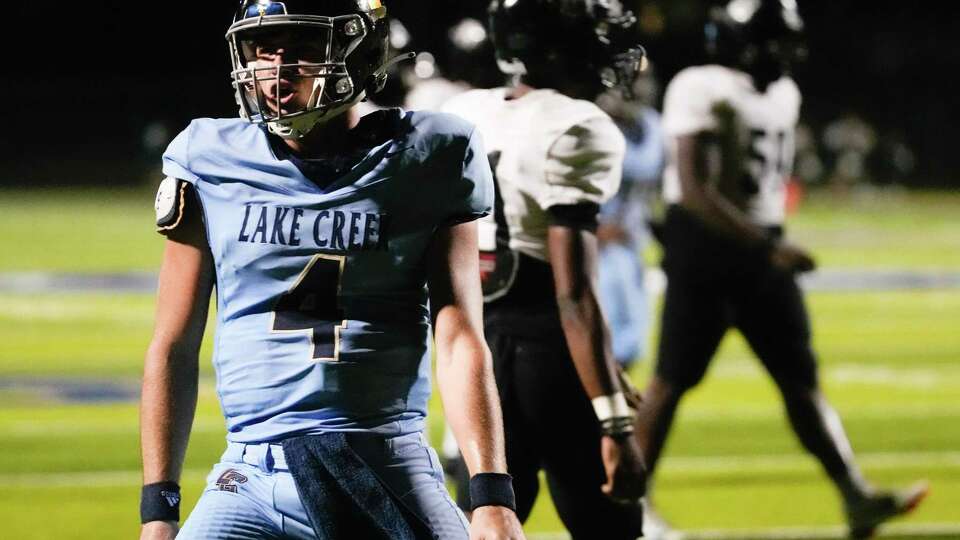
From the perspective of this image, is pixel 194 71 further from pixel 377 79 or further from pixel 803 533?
pixel 377 79

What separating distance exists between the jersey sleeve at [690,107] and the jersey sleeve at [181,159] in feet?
11.0

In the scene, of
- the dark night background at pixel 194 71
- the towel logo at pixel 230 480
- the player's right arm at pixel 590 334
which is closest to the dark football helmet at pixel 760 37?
the player's right arm at pixel 590 334

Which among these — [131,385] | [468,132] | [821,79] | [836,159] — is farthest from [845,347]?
[821,79]

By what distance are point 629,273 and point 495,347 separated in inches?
157

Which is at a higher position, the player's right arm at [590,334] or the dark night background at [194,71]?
the player's right arm at [590,334]

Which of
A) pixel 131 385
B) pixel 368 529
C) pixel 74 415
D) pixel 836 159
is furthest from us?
pixel 836 159

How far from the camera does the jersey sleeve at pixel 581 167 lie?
398 centimetres

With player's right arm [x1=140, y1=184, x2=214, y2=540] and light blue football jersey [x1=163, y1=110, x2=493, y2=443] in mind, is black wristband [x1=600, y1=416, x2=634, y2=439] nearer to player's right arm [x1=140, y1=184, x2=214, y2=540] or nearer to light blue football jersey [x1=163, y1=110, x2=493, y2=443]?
light blue football jersey [x1=163, y1=110, x2=493, y2=443]

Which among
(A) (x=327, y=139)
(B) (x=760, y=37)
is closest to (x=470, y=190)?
(A) (x=327, y=139)

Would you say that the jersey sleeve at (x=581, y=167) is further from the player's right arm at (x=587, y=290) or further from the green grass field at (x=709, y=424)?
the green grass field at (x=709, y=424)

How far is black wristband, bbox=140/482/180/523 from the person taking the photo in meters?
2.77

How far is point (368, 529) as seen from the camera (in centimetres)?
270

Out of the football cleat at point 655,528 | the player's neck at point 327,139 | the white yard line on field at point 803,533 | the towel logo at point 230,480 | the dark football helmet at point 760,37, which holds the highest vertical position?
the player's neck at point 327,139

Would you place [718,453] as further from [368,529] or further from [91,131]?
[91,131]
